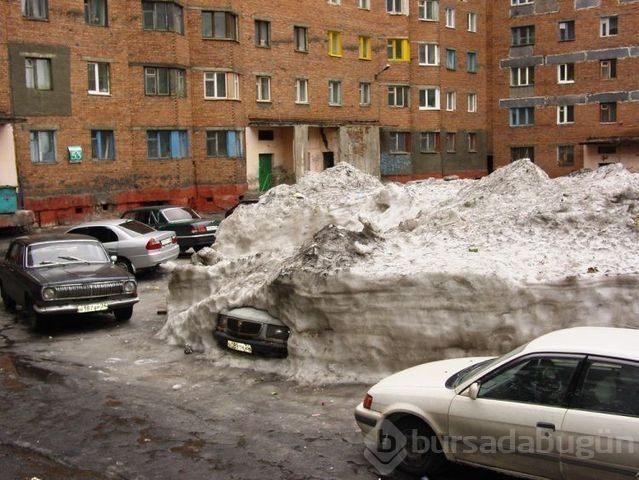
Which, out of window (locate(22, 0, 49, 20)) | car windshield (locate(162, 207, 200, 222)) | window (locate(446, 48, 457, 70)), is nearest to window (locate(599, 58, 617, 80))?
window (locate(446, 48, 457, 70))

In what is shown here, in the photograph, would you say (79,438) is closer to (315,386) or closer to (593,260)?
(315,386)

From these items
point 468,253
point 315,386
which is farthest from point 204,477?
point 468,253

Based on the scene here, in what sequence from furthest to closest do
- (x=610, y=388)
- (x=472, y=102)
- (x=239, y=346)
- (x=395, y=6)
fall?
(x=472, y=102), (x=395, y=6), (x=239, y=346), (x=610, y=388)

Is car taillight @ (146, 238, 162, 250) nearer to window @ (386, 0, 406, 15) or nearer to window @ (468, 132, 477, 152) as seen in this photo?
window @ (386, 0, 406, 15)

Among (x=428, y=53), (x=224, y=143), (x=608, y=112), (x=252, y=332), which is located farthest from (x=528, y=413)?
(x=608, y=112)

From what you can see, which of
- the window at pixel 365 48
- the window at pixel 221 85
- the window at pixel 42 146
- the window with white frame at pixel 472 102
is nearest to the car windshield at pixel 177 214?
the window at pixel 42 146

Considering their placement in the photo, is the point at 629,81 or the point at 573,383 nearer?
the point at 573,383

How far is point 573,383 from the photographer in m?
5.43

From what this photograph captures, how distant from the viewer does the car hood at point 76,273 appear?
12.3 m

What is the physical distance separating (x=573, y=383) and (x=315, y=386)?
13.3 ft

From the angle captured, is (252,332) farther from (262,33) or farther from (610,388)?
(262,33)

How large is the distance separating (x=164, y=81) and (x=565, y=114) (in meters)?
29.5

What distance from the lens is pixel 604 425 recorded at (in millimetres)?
5164

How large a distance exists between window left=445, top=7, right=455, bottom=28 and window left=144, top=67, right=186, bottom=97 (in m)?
23.3
